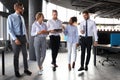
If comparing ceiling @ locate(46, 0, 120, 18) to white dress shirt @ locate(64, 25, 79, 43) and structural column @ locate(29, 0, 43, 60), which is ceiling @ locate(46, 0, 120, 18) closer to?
structural column @ locate(29, 0, 43, 60)

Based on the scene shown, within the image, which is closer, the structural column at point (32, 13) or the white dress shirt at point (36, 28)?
the white dress shirt at point (36, 28)

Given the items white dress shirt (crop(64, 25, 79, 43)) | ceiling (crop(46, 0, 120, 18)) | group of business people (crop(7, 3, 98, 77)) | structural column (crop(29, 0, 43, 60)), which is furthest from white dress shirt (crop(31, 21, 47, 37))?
ceiling (crop(46, 0, 120, 18))

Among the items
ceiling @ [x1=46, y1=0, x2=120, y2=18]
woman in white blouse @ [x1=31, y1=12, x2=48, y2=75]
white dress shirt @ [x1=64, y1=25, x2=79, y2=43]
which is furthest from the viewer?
ceiling @ [x1=46, y1=0, x2=120, y2=18]

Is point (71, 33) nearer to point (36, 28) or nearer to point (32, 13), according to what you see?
point (36, 28)

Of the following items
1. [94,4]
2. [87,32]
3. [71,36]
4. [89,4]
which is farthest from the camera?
[89,4]

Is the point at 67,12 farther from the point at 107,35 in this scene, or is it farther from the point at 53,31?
the point at 53,31

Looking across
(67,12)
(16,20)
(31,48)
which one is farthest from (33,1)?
(67,12)

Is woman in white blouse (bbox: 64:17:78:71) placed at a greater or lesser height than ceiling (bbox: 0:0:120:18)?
lesser

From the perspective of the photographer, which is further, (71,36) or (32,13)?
(32,13)

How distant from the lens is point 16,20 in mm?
6590

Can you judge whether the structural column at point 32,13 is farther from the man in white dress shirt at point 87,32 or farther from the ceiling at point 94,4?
the man in white dress shirt at point 87,32

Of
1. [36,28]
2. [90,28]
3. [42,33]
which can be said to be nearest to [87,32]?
[90,28]

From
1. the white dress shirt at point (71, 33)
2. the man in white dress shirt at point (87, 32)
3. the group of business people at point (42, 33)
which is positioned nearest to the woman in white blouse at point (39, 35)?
the group of business people at point (42, 33)

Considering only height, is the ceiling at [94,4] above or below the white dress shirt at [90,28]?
above
